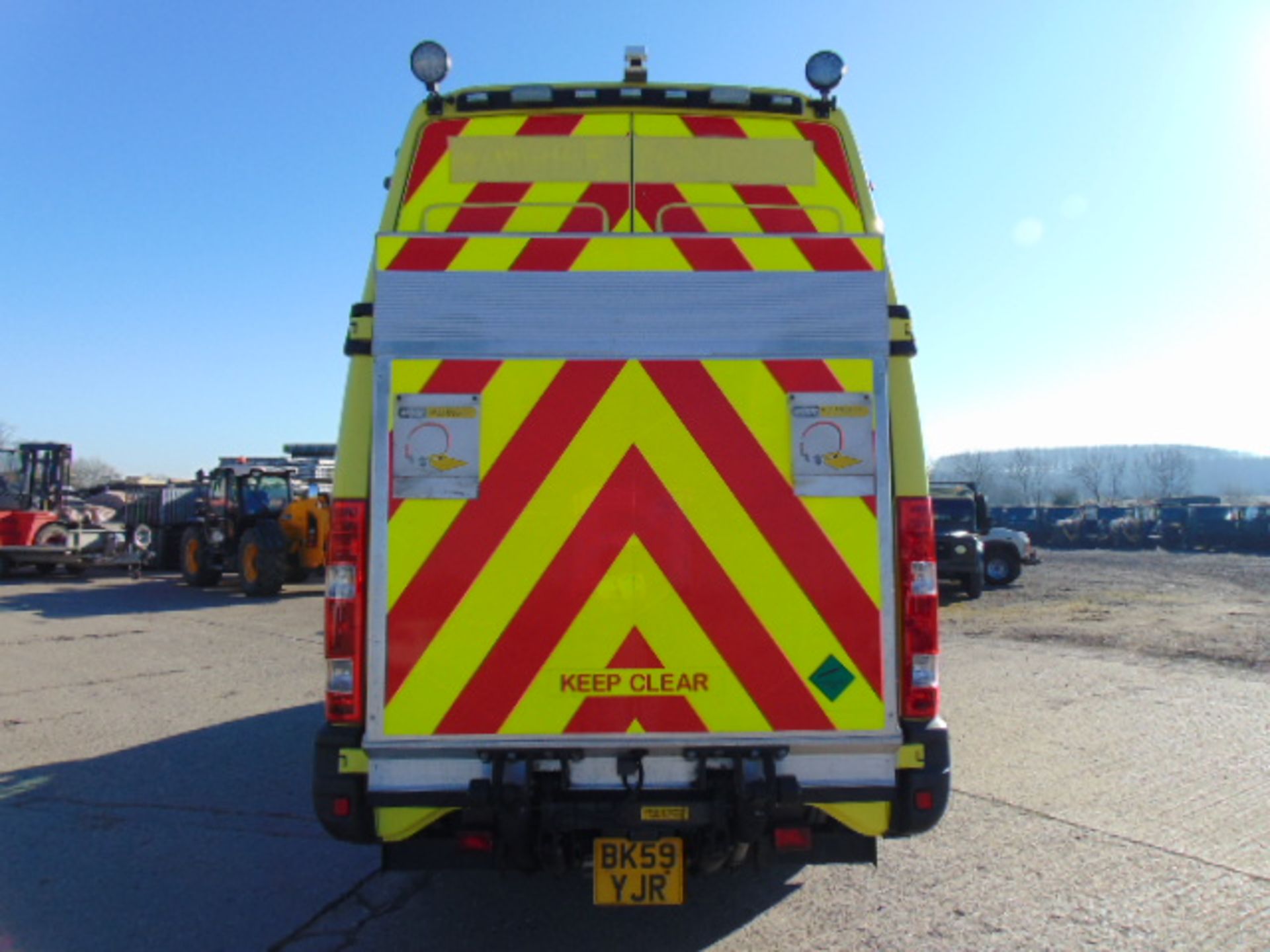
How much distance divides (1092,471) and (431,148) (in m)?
115

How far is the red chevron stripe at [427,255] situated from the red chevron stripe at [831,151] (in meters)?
1.46

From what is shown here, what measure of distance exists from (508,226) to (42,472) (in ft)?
81.5

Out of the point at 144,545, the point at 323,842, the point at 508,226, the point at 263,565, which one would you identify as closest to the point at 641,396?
the point at 508,226

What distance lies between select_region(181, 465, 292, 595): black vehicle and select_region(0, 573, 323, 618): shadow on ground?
1.26ft

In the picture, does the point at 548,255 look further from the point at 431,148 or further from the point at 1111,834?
the point at 1111,834

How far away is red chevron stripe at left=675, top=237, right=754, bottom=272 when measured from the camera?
10.3 ft

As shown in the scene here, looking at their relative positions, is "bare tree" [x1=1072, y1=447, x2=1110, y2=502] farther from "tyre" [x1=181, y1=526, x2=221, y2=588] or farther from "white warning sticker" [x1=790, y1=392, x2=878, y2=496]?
"white warning sticker" [x1=790, y1=392, x2=878, y2=496]

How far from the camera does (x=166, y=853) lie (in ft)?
14.7

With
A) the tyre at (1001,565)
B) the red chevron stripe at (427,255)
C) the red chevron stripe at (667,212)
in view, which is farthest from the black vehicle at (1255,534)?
the red chevron stripe at (427,255)

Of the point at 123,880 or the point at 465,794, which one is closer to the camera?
the point at 465,794

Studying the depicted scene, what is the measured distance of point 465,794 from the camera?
9.72 ft

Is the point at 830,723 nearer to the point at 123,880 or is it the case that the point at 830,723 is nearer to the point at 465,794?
the point at 465,794

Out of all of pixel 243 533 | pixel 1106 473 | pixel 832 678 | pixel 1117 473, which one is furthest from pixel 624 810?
pixel 1106 473

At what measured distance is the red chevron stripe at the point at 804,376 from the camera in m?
3.09
